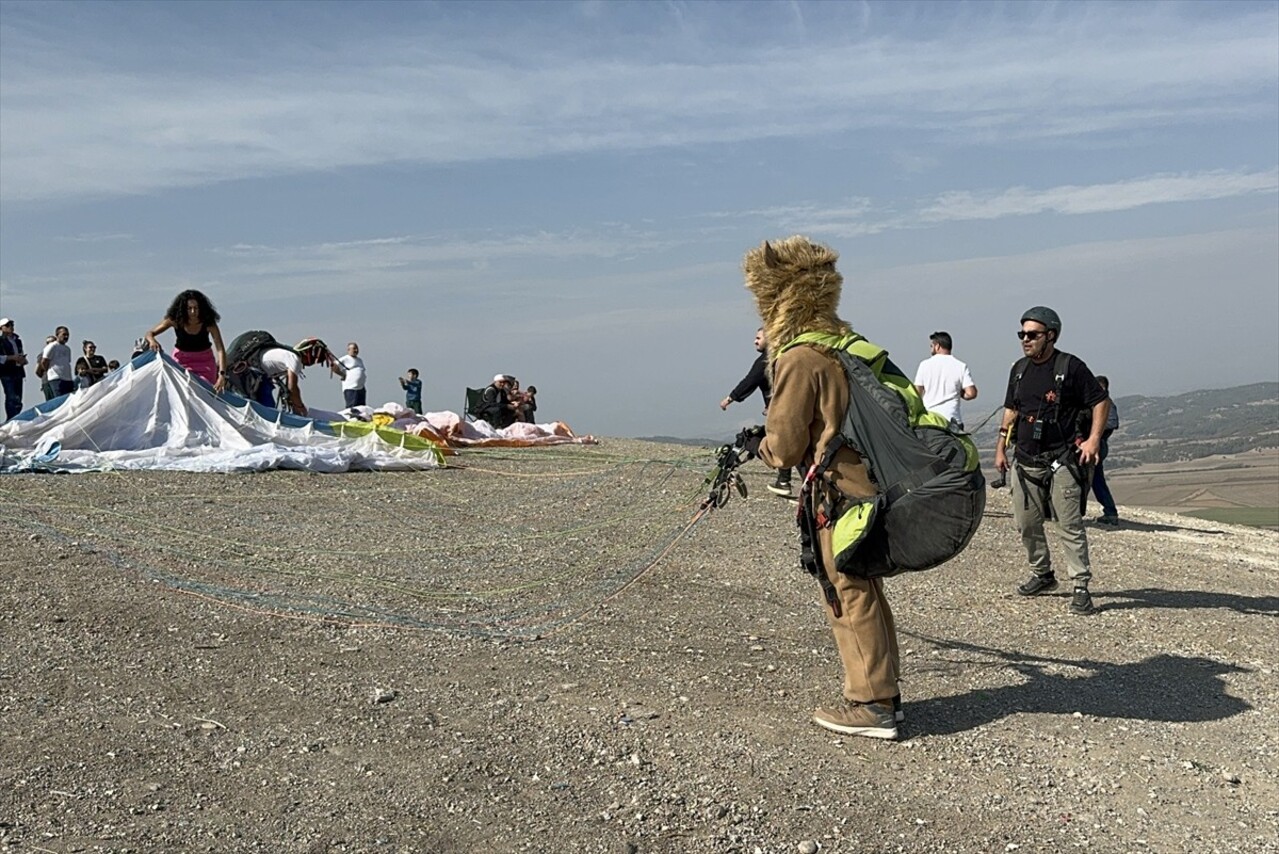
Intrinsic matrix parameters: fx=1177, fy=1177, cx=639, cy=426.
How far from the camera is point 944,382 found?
10.8 meters

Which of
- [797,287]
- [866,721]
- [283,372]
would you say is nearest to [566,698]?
[866,721]

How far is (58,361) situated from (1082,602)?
14.8 m

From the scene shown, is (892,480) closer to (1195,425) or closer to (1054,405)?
(1054,405)

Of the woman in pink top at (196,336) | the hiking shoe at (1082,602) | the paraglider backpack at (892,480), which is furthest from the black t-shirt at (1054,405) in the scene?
the woman in pink top at (196,336)

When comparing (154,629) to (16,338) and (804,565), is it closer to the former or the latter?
(804,565)

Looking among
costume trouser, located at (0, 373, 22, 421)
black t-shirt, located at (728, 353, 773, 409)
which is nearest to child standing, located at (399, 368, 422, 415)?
costume trouser, located at (0, 373, 22, 421)

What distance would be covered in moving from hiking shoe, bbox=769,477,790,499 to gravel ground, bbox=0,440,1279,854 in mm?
2161

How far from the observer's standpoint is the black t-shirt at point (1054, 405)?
755 cm

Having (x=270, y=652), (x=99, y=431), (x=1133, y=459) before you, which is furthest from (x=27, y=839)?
(x=1133, y=459)

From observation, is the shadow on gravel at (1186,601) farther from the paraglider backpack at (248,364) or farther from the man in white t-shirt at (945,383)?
the paraglider backpack at (248,364)

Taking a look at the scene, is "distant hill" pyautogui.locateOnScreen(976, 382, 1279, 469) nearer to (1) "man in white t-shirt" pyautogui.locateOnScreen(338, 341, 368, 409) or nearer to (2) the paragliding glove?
(1) "man in white t-shirt" pyautogui.locateOnScreen(338, 341, 368, 409)

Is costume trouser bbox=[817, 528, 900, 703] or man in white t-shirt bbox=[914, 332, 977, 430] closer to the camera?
costume trouser bbox=[817, 528, 900, 703]

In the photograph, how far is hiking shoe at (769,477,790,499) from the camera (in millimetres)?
11633

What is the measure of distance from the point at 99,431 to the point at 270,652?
689 cm
